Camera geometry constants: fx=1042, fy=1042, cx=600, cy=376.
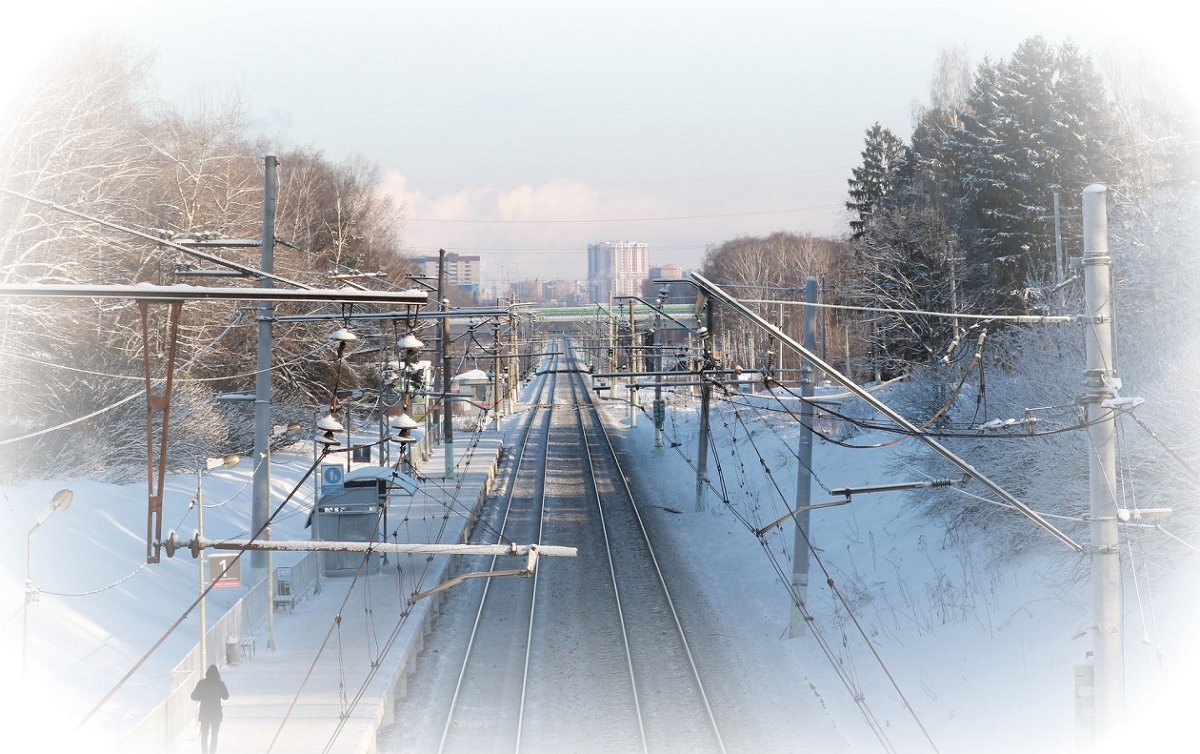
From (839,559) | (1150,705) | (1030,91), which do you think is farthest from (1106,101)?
(1150,705)

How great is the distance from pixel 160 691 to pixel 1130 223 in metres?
18.6

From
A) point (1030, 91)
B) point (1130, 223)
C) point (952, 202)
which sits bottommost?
point (1130, 223)

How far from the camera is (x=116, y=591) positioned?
15.2 metres

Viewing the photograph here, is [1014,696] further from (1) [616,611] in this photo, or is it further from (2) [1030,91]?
(2) [1030,91]

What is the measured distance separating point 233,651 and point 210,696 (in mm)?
3586

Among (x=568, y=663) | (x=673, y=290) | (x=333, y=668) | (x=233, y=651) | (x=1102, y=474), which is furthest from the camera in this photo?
(x=673, y=290)

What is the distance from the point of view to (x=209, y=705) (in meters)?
10.5

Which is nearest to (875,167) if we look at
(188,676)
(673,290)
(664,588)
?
(664,588)

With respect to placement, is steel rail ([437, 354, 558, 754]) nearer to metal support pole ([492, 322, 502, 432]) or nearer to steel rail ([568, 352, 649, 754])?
steel rail ([568, 352, 649, 754])

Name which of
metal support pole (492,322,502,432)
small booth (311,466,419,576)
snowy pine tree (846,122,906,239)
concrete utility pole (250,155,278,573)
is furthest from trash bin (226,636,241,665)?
snowy pine tree (846,122,906,239)

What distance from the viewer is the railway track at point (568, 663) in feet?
39.9

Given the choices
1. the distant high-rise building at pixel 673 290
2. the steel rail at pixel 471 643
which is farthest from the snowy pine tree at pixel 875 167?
the steel rail at pixel 471 643

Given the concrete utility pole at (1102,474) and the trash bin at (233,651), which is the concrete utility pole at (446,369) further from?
the concrete utility pole at (1102,474)

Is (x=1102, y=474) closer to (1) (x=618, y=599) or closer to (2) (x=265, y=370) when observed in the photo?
(2) (x=265, y=370)
